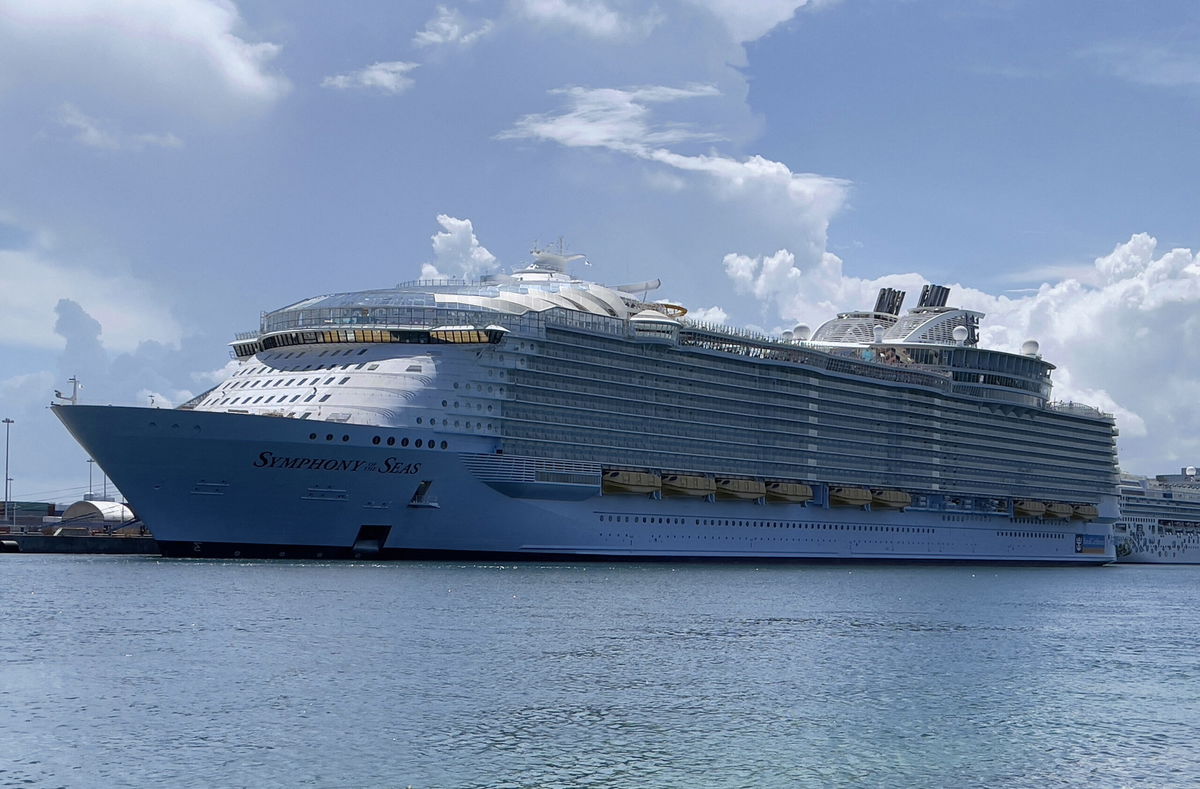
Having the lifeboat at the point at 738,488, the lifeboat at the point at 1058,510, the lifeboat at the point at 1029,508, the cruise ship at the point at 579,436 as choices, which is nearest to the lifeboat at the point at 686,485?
the cruise ship at the point at 579,436

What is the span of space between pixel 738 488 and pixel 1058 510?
44583 millimetres

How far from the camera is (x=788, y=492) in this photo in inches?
3516

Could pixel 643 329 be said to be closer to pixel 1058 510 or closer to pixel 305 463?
pixel 305 463

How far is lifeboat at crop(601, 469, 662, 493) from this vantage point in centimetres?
7681

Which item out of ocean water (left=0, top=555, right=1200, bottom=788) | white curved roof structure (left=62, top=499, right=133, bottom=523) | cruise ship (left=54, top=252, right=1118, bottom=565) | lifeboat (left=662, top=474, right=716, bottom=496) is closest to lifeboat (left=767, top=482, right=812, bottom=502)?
cruise ship (left=54, top=252, right=1118, bottom=565)

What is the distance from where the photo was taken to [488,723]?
88.6ft

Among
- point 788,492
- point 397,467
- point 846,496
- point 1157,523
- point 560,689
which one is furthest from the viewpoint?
point 1157,523

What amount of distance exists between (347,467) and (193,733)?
38472mm

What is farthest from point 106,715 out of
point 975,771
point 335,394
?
point 335,394

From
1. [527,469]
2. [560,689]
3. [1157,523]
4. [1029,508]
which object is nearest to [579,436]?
[527,469]

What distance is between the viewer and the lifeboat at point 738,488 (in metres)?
84.8

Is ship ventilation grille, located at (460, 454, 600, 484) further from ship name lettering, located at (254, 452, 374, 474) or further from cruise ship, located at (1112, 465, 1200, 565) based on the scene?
cruise ship, located at (1112, 465, 1200, 565)

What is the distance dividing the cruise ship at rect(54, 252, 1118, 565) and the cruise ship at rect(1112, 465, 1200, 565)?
162 ft

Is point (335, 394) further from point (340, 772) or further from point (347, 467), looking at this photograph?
point (340, 772)
